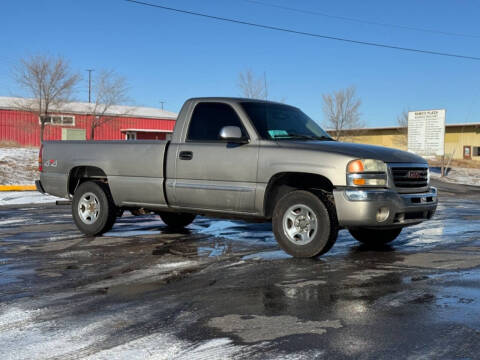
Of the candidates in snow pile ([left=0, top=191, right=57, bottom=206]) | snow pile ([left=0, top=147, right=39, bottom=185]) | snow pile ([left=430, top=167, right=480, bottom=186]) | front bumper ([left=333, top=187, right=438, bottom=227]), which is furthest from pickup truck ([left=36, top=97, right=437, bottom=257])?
snow pile ([left=430, top=167, right=480, bottom=186])

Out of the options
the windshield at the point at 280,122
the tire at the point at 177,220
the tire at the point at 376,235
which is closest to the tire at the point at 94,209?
the tire at the point at 177,220

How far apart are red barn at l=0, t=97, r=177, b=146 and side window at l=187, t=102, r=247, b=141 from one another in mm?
29205

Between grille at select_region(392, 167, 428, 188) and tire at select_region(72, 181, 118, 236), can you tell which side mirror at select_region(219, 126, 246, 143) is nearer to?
grille at select_region(392, 167, 428, 188)

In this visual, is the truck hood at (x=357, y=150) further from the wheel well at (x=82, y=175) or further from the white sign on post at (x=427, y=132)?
the white sign on post at (x=427, y=132)

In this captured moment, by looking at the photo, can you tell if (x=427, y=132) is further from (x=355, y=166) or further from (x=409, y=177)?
(x=355, y=166)

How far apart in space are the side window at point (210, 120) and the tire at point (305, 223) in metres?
1.40

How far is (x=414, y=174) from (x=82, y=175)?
5.11m

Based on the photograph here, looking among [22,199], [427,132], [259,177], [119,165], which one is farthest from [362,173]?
[427,132]

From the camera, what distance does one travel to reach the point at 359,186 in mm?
6242

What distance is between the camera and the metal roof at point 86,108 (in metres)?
36.4

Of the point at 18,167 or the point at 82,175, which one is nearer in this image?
the point at 82,175

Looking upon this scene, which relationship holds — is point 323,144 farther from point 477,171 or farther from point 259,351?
point 477,171

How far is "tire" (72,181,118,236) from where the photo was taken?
8.39 meters

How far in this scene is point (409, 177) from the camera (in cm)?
665
